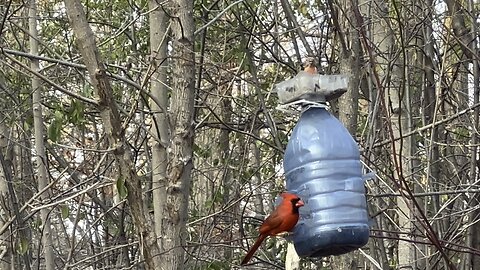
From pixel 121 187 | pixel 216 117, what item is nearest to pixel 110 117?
pixel 121 187

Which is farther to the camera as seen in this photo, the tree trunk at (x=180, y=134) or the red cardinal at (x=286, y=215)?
the tree trunk at (x=180, y=134)

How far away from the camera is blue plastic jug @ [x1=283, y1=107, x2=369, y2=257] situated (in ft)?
11.3

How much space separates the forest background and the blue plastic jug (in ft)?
0.71

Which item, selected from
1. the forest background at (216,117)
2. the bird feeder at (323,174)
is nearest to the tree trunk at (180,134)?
the forest background at (216,117)

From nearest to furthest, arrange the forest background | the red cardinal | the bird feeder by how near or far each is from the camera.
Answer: the red cardinal < the bird feeder < the forest background

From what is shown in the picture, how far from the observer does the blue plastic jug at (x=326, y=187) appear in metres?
3.44

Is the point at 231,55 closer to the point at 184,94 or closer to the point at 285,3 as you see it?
the point at 285,3

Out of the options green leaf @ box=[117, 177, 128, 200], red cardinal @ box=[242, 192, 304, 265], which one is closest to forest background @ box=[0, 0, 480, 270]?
green leaf @ box=[117, 177, 128, 200]

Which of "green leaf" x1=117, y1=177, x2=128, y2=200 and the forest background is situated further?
the forest background

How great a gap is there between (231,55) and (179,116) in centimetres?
242

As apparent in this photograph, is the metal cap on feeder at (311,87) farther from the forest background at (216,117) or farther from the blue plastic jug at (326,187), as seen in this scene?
the forest background at (216,117)

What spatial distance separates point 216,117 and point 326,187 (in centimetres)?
176

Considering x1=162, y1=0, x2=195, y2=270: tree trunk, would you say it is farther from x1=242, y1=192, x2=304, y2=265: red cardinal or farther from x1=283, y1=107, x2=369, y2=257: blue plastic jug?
x1=242, y1=192, x2=304, y2=265: red cardinal

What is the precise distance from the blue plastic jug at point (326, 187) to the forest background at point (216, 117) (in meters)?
0.22
